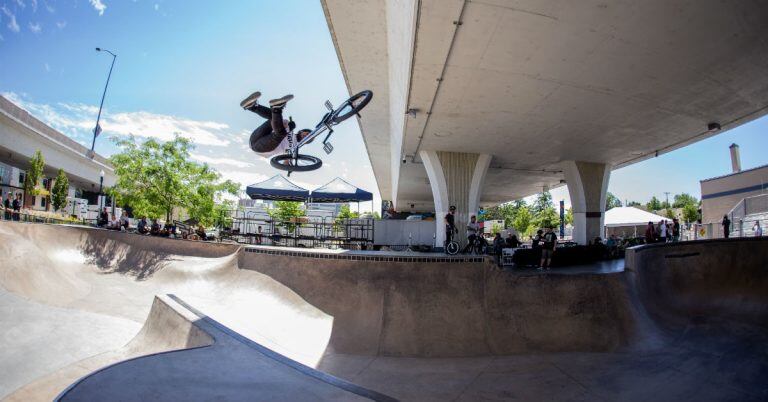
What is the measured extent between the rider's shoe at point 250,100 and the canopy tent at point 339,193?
8734 mm

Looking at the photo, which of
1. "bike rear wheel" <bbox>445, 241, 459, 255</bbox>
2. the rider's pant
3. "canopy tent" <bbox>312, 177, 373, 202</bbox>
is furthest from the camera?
"canopy tent" <bbox>312, 177, 373, 202</bbox>

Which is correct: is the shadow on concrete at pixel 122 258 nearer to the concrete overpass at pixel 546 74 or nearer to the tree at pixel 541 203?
the concrete overpass at pixel 546 74

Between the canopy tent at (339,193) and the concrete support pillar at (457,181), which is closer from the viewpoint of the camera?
the concrete support pillar at (457,181)

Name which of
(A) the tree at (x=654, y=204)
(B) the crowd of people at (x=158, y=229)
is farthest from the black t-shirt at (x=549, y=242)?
(A) the tree at (x=654, y=204)

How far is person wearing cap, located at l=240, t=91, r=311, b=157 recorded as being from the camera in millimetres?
8969

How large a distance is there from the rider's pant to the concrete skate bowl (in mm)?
3314

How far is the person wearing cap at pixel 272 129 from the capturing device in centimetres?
897

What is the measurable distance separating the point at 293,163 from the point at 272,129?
3.96 ft

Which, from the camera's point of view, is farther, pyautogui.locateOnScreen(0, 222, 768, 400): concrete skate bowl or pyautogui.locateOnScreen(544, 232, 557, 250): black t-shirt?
pyautogui.locateOnScreen(544, 232, 557, 250): black t-shirt

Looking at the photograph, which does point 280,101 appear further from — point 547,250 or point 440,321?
point 547,250

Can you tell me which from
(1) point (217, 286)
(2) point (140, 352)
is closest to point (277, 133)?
(1) point (217, 286)

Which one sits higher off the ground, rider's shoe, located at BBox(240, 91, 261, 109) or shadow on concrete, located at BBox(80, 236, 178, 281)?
rider's shoe, located at BBox(240, 91, 261, 109)

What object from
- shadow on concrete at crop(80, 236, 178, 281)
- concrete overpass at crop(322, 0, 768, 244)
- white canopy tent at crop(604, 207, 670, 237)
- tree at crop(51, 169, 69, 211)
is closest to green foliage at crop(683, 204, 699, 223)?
white canopy tent at crop(604, 207, 670, 237)

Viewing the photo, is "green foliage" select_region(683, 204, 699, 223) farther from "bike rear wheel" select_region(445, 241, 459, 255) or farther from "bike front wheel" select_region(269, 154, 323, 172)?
"bike front wheel" select_region(269, 154, 323, 172)
